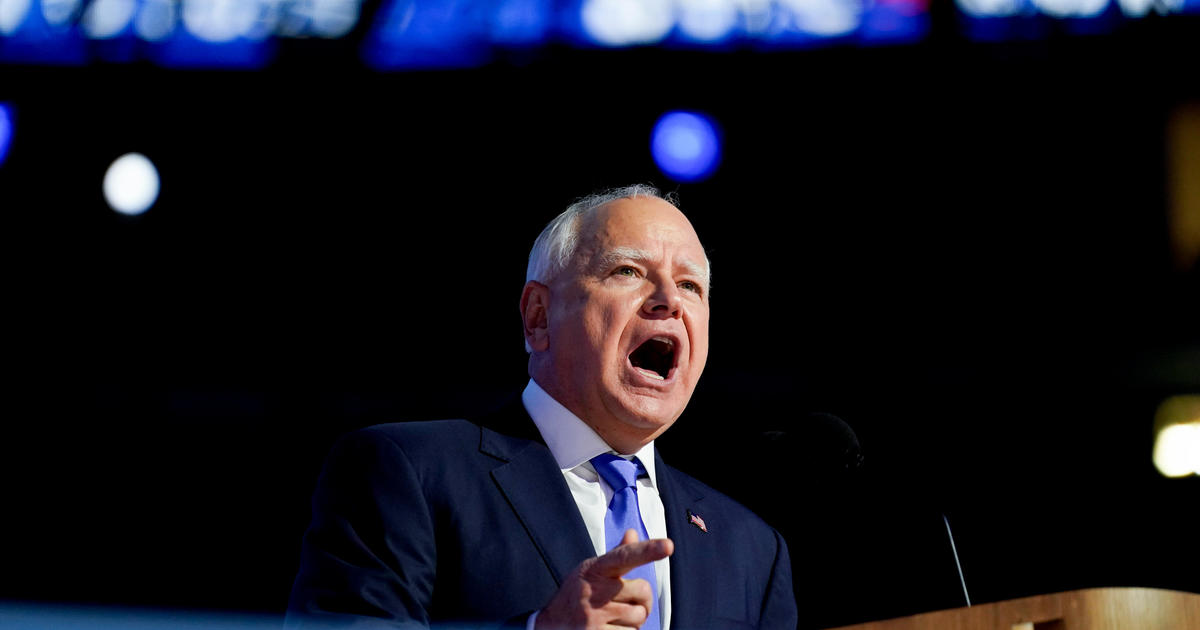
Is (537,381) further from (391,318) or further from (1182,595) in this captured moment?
(391,318)

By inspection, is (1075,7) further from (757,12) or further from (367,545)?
(367,545)

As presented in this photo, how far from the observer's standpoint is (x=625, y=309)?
2.36m

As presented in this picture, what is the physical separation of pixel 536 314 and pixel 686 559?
576 mm

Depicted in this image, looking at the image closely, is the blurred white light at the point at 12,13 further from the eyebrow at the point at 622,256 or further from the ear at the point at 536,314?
the eyebrow at the point at 622,256

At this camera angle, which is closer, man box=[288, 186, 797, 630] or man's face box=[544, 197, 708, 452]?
man box=[288, 186, 797, 630]

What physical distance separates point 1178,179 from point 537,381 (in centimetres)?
263

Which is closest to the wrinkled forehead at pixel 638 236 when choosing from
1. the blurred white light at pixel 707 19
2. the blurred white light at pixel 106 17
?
the blurred white light at pixel 707 19

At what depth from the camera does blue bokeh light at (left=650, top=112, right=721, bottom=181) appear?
4133mm

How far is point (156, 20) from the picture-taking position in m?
3.87

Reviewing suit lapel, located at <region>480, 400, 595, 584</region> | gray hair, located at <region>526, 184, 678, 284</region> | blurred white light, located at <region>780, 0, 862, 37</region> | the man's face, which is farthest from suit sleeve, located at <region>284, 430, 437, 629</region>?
blurred white light, located at <region>780, 0, 862, 37</region>

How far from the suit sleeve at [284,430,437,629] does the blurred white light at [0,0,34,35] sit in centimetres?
237

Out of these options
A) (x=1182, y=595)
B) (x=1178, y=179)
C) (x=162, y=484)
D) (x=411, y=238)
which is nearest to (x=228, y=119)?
(x=411, y=238)

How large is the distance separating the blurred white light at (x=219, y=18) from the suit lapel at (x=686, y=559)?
2.14 meters

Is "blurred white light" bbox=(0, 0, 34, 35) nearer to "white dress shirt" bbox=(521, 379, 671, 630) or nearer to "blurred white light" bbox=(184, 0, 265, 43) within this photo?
"blurred white light" bbox=(184, 0, 265, 43)
